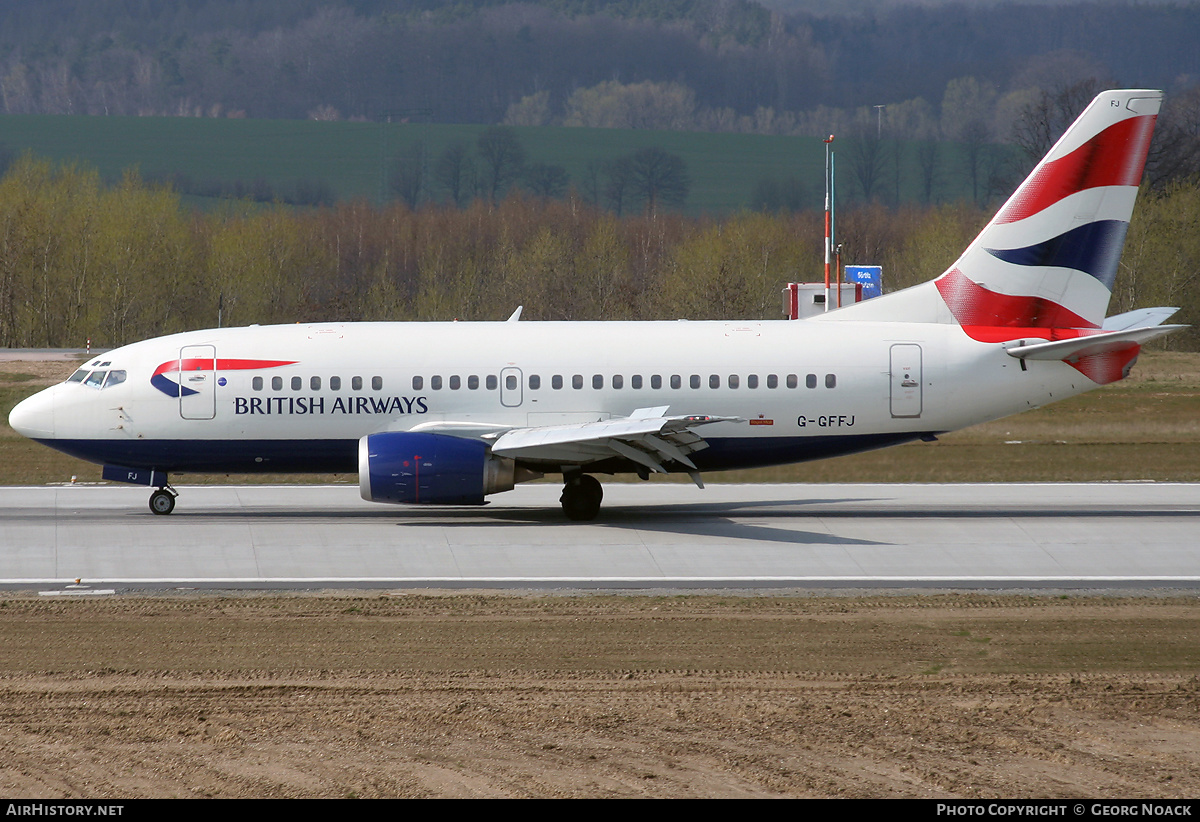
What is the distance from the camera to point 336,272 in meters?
85.6

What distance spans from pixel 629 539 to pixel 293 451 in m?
6.43

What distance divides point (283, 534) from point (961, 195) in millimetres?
125998

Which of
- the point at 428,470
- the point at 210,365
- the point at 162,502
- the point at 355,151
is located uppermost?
the point at 355,151

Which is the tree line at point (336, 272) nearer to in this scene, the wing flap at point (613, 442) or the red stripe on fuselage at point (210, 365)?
the red stripe on fuselage at point (210, 365)

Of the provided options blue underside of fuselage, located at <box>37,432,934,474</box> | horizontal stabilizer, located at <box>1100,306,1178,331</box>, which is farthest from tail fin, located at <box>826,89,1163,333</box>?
blue underside of fuselage, located at <box>37,432,934,474</box>

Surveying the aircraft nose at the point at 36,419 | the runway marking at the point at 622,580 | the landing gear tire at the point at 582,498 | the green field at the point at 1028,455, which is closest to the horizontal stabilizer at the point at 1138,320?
the green field at the point at 1028,455

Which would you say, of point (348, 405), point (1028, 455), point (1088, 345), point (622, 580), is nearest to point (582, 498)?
point (348, 405)

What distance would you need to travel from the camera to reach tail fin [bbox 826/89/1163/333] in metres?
22.9

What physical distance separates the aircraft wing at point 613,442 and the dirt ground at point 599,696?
4.64 meters

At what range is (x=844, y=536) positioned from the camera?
21438 mm

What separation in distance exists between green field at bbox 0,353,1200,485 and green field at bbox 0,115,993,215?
90.4 metres

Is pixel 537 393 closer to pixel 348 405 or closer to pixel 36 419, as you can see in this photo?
pixel 348 405

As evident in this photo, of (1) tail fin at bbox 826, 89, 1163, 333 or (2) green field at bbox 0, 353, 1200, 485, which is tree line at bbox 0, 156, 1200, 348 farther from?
(1) tail fin at bbox 826, 89, 1163, 333
